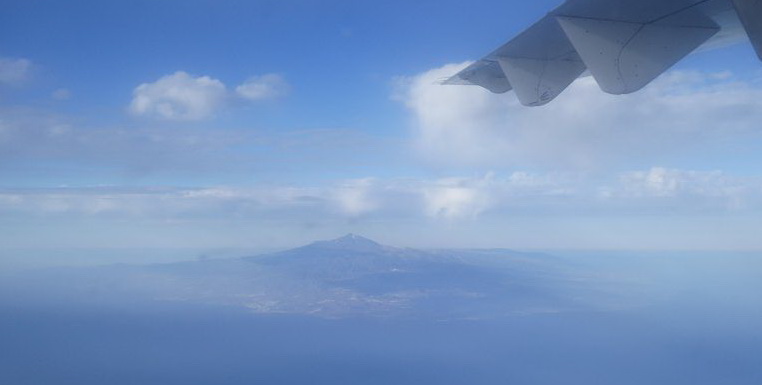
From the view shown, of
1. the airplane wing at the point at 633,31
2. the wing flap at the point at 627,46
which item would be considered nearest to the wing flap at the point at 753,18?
the airplane wing at the point at 633,31

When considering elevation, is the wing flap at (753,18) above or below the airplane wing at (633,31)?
below

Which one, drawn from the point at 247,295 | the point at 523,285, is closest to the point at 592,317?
the point at 523,285

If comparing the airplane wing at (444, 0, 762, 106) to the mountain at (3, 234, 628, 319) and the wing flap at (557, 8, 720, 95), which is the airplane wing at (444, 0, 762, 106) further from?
the mountain at (3, 234, 628, 319)

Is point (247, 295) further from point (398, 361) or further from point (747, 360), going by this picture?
point (747, 360)

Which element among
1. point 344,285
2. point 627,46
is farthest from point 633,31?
point 344,285

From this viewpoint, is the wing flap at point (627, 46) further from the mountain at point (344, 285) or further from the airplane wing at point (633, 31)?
the mountain at point (344, 285)

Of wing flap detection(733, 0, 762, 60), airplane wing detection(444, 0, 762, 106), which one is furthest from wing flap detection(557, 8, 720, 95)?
wing flap detection(733, 0, 762, 60)

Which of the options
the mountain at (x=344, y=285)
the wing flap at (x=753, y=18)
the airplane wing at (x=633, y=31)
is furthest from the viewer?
the mountain at (x=344, y=285)

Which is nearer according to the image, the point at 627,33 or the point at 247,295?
the point at 627,33
